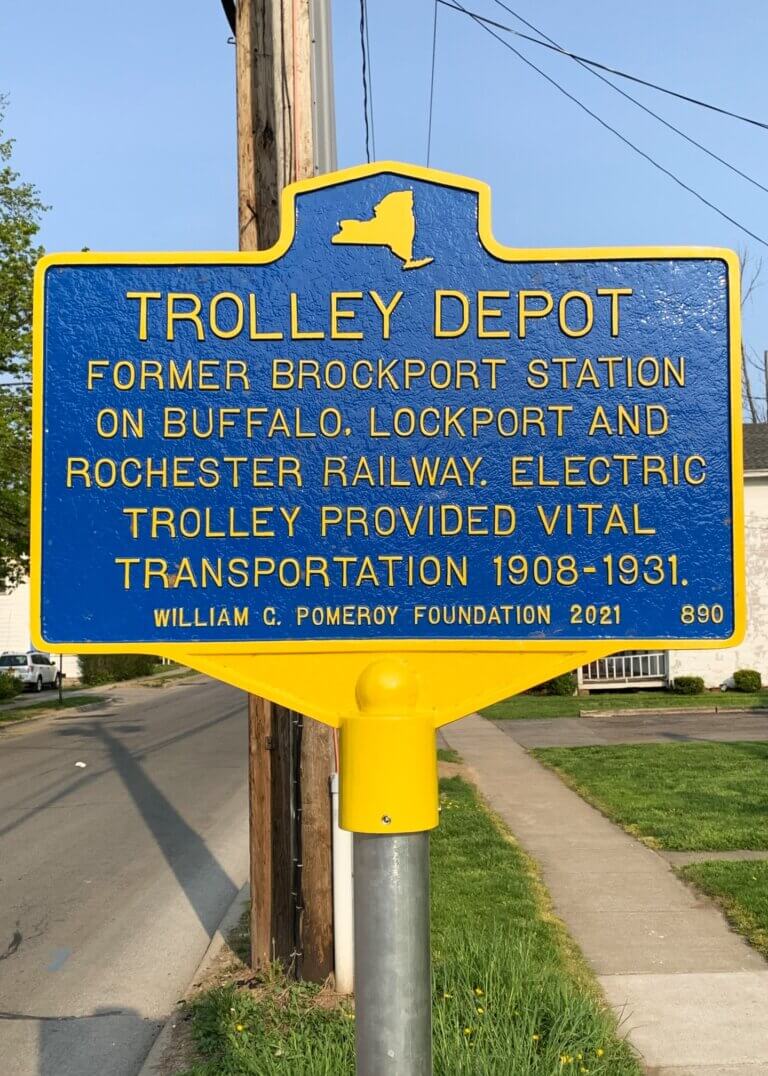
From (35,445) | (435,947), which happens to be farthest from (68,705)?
(35,445)

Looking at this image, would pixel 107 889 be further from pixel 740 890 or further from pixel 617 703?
pixel 617 703

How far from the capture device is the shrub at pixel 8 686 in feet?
114

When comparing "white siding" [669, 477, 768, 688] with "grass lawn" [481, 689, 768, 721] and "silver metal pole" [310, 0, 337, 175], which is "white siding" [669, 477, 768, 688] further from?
"silver metal pole" [310, 0, 337, 175]

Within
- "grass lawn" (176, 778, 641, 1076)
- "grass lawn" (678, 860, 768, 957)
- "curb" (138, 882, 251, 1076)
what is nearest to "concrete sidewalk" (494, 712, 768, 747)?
"grass lawn" (678, 860, 768, 957)

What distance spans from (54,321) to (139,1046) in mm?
4096

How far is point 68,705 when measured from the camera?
3272cm

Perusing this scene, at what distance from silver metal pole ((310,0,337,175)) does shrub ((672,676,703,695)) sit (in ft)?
81.0

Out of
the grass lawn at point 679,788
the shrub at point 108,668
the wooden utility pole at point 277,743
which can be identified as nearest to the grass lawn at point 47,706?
the shrub at point 108,668

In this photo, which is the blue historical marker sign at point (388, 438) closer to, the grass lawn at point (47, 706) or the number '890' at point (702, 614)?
the number '890' at point (702, 614)

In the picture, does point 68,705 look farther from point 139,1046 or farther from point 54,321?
point 54,321

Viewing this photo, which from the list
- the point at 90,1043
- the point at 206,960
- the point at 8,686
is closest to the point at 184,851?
the point at 206,960

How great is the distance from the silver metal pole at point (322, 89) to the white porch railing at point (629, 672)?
82.8ft

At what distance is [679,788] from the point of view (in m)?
12.7

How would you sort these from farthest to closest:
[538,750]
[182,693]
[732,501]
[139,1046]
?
[182,693], [538,750], [139,1046], [732,501]
